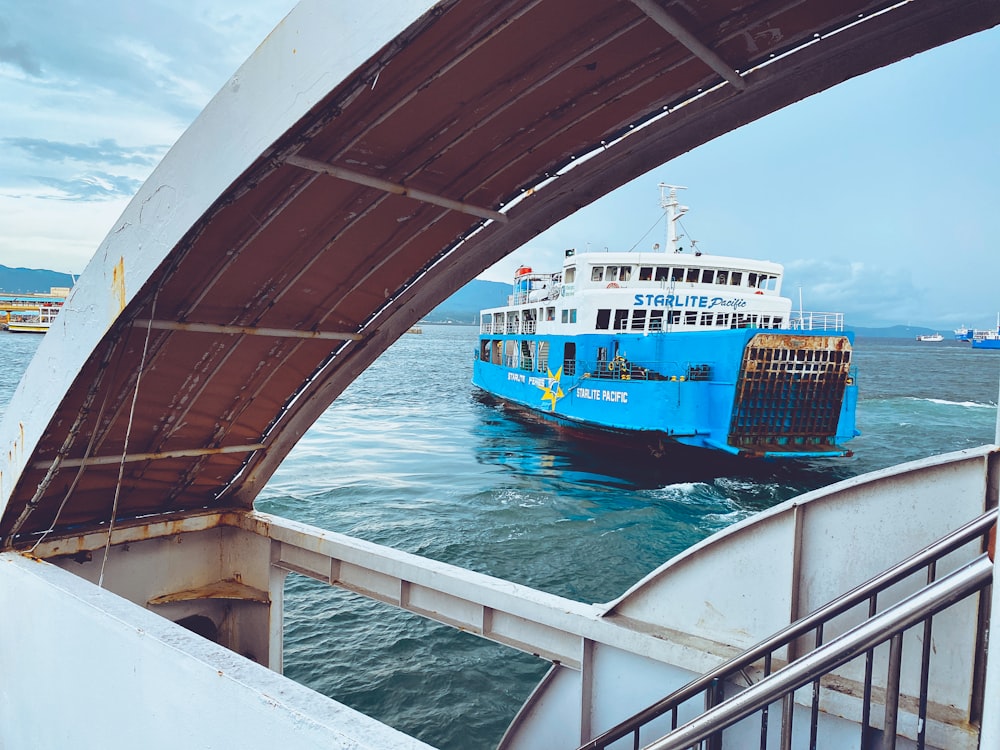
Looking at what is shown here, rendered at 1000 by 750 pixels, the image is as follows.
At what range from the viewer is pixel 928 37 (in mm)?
2914

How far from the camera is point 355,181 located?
3.54 metres

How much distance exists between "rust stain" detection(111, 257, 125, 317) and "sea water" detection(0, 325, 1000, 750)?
17.7ft

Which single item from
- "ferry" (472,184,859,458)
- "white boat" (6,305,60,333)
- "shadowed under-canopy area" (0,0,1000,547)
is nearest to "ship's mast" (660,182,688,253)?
"ferry" (472,184,859,458)

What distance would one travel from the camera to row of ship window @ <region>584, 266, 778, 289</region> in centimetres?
2373

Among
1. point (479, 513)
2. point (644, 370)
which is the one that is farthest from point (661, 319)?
point (479, 513)

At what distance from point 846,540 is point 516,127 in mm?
2720

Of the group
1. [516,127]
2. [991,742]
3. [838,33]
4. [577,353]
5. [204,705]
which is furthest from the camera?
[577,353]

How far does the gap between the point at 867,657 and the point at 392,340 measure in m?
3.91

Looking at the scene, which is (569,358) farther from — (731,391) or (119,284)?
(119,284)

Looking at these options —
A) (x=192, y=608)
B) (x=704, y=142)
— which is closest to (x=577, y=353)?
(x=192, y=608)

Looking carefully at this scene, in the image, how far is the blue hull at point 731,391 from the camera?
58.6 ft

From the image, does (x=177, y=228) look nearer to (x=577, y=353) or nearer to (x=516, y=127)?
(x=516, y=127)

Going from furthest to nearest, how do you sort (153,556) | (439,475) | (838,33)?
(439,475) → (153,556) → (838,33)

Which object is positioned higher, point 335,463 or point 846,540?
point 846,540
